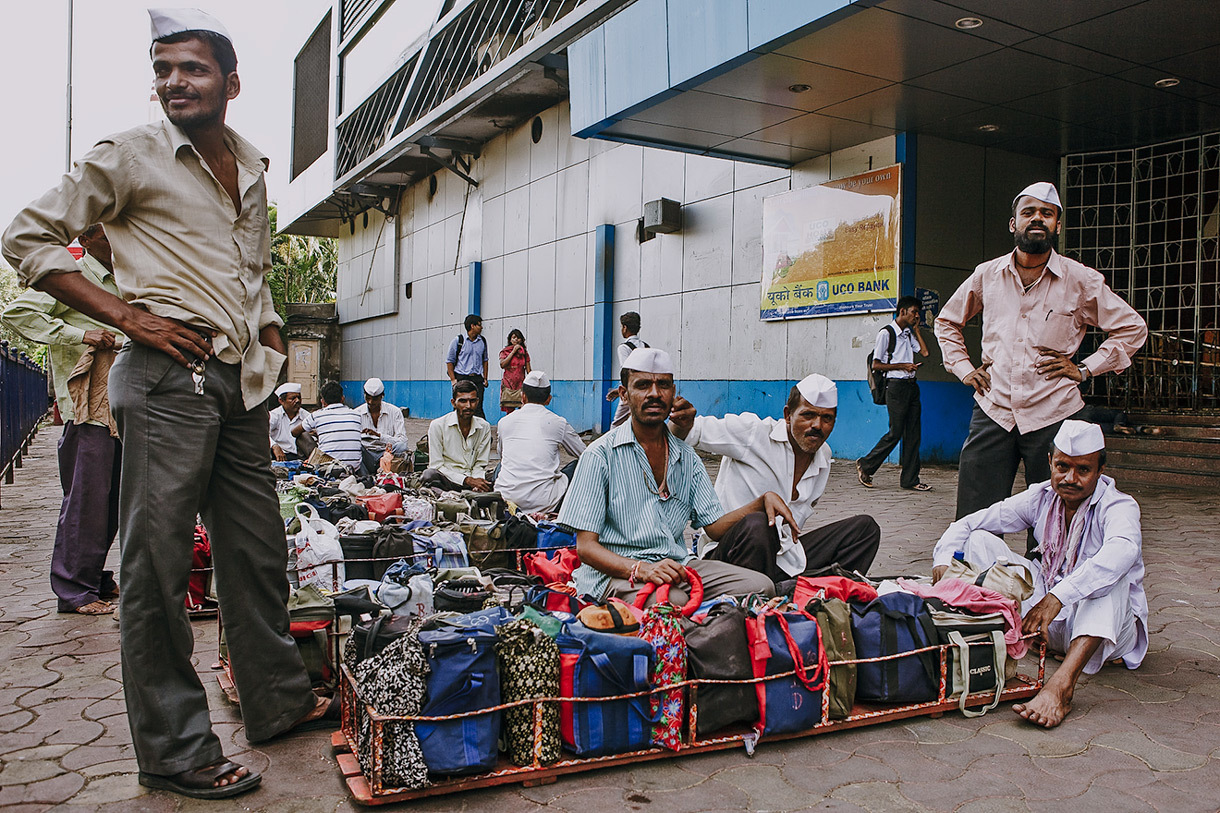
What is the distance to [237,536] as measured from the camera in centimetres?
299

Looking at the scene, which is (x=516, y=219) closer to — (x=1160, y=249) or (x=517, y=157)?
(x=517, y=157)

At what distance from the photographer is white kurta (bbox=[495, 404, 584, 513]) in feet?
21.7

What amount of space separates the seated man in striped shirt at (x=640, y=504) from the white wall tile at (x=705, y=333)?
954 centimetres

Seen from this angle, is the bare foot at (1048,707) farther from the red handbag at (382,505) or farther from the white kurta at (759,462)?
the red handbag at (382,505)

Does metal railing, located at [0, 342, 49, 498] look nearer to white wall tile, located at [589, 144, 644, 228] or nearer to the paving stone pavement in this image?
the paving stone pavement

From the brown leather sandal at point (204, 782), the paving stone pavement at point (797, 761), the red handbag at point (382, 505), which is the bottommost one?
the paving stone pavement at point (797, 761)

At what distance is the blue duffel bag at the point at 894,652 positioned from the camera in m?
3.43

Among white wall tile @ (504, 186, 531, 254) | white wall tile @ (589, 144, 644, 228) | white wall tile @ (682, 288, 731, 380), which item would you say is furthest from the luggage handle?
white wall tile @ (504, 186, 531, 254)

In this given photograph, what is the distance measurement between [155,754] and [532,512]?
3.94 meters

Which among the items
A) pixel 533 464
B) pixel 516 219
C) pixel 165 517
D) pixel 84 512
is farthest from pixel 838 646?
pixel 516 219

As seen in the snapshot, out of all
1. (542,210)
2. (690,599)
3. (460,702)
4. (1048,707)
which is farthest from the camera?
(542,210)

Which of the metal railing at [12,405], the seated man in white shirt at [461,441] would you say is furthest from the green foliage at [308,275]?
the seated man in white shirt at [461,441]

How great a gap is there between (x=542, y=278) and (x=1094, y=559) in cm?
1542

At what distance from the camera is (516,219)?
19.3 m
